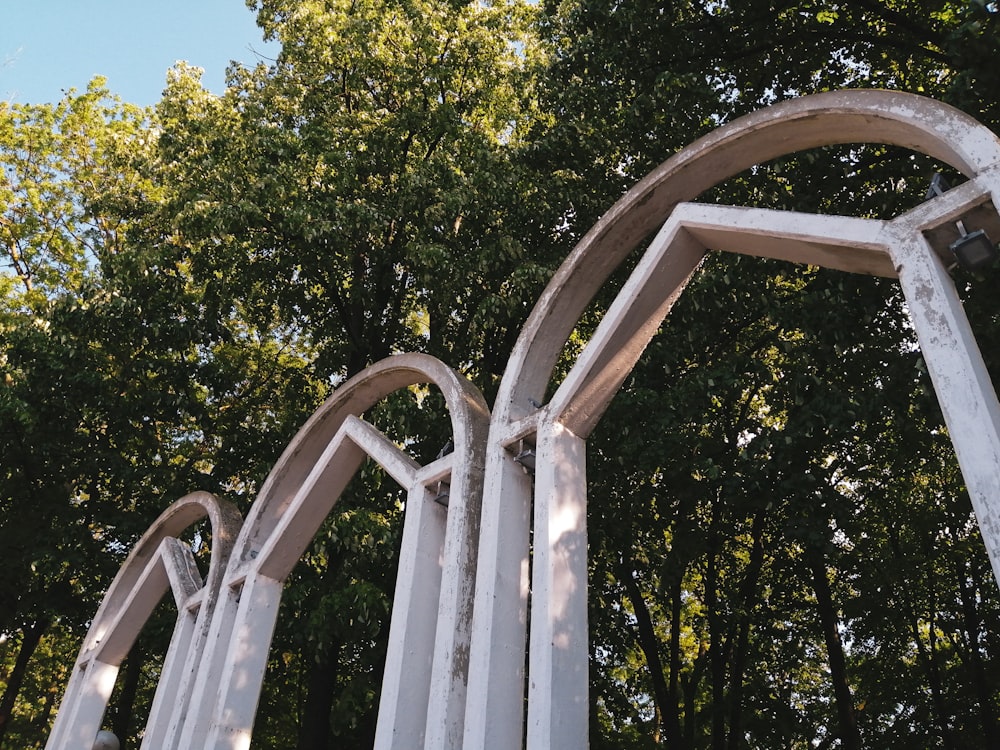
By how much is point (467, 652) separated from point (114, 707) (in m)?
16.4

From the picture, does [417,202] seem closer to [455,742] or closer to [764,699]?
[455,742]

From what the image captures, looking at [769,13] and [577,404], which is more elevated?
[769,13]

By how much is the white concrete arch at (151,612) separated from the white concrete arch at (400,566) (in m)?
0.38

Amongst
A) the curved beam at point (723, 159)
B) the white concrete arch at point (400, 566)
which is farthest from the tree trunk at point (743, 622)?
the curved beam at point (723, 159)

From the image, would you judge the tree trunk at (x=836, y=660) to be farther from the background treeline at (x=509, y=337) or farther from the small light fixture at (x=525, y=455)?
the small light fixture at (x=525, y=455)

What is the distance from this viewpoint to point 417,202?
11125mm

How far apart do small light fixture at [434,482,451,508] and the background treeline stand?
11.3 ft

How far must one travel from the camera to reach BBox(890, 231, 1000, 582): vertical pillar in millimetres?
2605

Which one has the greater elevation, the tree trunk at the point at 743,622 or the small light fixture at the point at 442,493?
the tree trunk at the point at 743,622

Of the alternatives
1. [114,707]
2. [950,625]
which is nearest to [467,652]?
[950,625]

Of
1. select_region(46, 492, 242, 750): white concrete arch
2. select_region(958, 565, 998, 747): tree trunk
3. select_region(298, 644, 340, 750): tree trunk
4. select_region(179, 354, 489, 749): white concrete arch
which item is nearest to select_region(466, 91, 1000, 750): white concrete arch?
select_region(179, 354, 489, 749): white concrete arch

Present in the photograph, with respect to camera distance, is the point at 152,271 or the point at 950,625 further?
the point at 950,625

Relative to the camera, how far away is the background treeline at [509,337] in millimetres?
8477

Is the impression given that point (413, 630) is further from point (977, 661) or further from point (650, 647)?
point (977, 661)
